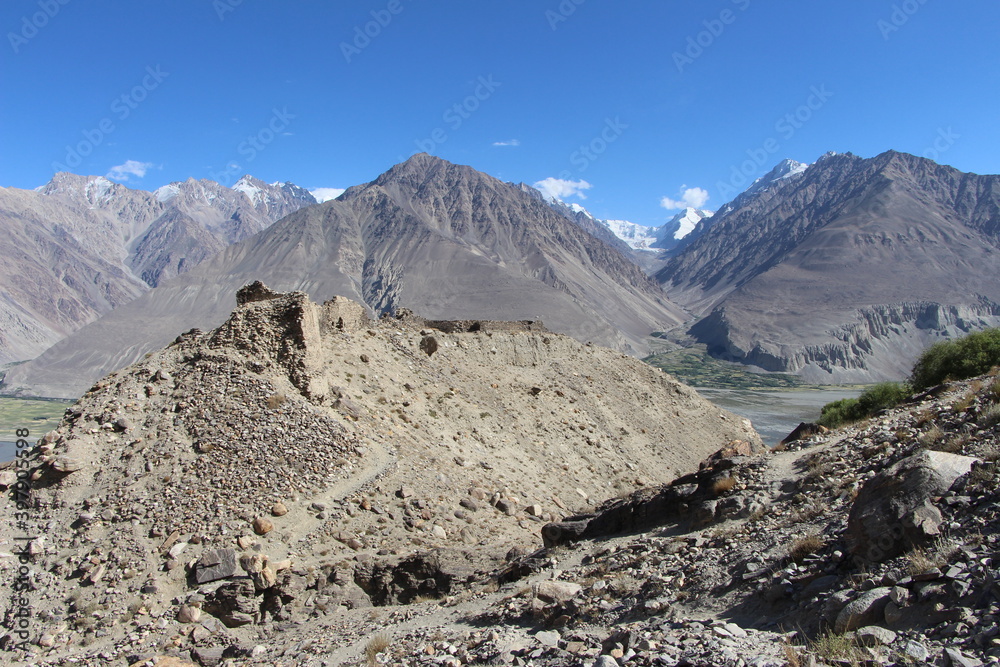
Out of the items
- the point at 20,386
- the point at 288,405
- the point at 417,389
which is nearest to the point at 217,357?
the point at 288,405

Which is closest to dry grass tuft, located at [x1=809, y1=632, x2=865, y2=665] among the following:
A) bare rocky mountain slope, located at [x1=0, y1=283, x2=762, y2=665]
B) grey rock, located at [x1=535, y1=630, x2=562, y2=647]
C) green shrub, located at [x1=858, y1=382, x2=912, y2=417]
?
grey rock, located at [x1=535, y1=630, x2=562, y2=647]

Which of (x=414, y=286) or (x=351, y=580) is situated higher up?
(x=414, y=286)

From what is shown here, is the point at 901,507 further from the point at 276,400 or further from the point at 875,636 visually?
the point at 276,400

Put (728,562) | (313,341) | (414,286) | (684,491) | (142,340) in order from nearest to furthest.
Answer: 1. (728,562)
2. (684,491)
3. (313,341)
4. (142,340)
5. (414,286)

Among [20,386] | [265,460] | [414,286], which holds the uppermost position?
[414,286]

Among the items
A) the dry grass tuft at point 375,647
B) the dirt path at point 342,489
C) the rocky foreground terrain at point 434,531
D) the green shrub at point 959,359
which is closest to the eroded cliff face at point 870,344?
the green shrub at point 959,359

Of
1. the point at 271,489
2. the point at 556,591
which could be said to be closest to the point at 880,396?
the point at 556,591

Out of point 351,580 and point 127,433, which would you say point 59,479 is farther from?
point 351,580

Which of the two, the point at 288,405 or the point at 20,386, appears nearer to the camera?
the point at 288,405

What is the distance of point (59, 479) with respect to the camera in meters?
13.8

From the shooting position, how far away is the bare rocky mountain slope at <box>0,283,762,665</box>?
38.4ft

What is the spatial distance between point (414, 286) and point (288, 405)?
171m

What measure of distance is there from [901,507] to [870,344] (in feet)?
593

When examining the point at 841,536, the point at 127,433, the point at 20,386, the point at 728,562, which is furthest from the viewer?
the point at 20,386
